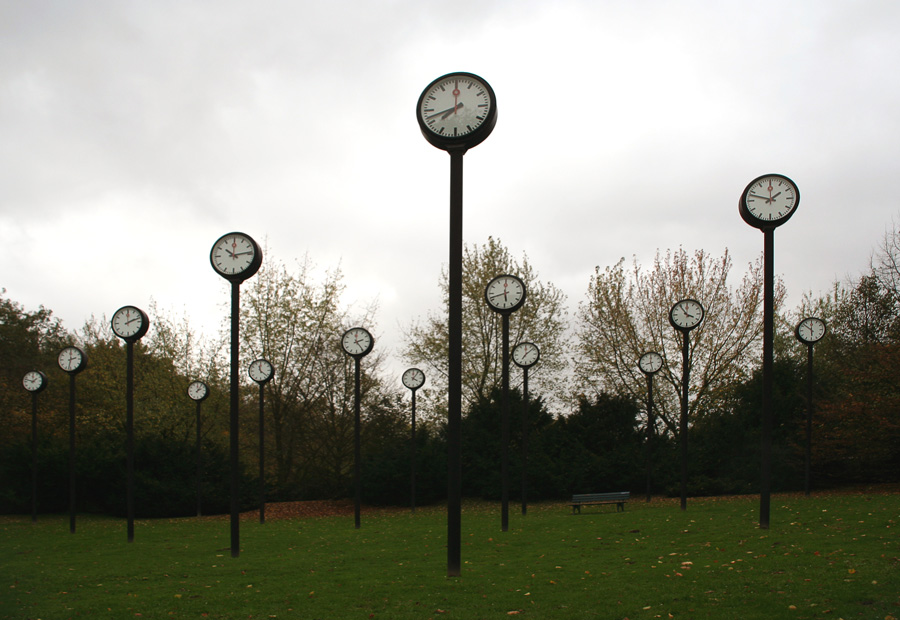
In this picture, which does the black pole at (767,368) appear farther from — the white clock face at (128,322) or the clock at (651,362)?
the white clock face at (128,322)

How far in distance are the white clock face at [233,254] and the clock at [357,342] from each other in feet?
20.8

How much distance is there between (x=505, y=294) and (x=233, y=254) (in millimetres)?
6429

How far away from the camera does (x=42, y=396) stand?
3247 centimetres

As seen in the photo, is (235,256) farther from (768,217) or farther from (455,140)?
(768,217)

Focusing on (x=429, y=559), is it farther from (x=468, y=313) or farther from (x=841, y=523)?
(x=468, y=313)

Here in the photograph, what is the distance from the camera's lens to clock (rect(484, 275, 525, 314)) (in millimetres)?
15492

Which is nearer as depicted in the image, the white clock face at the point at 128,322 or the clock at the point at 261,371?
the white clock face at the point at 128,322

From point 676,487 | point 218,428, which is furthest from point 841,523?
point 218,428

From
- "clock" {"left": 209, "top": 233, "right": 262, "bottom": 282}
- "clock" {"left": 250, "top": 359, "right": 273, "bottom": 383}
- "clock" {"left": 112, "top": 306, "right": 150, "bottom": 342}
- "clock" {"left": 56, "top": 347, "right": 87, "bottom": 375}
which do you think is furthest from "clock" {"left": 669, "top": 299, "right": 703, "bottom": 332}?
"clock" {"left": 56, "top": 347, "right": 87, "bottom": 375}

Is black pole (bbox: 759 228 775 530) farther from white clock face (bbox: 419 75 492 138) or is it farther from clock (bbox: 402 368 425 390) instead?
clock (bbox: 402 368 425 390)

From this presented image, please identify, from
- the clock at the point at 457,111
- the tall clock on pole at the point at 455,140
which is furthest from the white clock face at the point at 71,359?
the clock at the point at 457,111

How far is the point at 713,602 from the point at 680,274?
26662 mm

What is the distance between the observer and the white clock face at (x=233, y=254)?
38.3ft

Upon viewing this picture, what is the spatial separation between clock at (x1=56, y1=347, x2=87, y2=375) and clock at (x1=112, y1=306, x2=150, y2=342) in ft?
13.4
